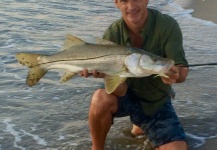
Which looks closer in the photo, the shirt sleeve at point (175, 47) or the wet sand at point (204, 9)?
the shirt sleeve at point (175, 47)

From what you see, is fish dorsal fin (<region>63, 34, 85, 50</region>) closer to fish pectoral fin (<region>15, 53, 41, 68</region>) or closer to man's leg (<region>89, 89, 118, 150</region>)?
fish pectoral fin (<region>15, 53, 41, 68</region>)

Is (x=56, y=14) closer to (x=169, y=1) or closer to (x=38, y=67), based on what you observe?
(x=169, y=1)

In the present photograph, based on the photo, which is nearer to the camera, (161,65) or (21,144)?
(161,65)

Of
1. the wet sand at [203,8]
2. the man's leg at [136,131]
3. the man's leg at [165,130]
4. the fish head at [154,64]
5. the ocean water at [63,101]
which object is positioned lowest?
the wet sand at [203,8]

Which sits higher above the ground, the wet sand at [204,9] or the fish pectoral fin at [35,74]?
the fish pectoral fin at [35,74]

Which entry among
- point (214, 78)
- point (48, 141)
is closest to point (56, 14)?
point (214, 78)

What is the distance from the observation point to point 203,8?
14.2 metres

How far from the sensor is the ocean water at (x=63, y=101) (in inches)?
171

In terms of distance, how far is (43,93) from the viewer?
5.79 m

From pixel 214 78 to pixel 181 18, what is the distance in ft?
21.2

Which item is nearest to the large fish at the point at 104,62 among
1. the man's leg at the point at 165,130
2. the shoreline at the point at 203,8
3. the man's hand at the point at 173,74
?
the man's hand at the point at 173,74

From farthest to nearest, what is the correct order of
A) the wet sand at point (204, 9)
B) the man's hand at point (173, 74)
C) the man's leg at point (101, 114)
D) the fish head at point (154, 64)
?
the wet sand at point (204, 9)
the man's leg at point (101, 114)
the man's hand at point (173, 74)
the fish head at point (154, 64)

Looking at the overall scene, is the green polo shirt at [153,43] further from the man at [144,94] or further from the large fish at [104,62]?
the large fish at [104,62]

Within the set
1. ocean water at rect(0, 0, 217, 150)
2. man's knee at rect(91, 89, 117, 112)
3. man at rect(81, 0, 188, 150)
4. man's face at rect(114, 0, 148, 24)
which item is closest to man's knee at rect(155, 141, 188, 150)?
man at rect(81, 0, 188, 150)
